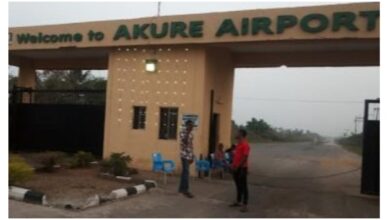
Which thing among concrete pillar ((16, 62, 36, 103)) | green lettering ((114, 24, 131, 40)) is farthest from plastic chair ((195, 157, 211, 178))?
concrete pillar ((16, 62, 36, 103))

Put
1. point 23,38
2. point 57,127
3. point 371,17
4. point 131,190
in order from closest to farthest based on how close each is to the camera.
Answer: point 131,190 < point 371,17 < point 23,38 < point 57,127

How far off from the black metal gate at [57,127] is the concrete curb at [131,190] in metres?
5.48

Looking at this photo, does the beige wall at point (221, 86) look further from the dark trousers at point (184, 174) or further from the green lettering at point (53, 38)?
the green lettering at point (53, 38)

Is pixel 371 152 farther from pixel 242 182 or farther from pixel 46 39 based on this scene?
pixel 46 39

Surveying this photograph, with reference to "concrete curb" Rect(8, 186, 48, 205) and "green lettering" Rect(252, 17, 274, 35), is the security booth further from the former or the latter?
"concrete curb" Rect(8, 186, 48, 205)

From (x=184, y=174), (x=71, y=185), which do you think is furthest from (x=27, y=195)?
(x=184, y=174)

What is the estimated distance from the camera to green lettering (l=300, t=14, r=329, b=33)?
10.9m

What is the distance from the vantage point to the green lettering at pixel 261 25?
37.5 ft

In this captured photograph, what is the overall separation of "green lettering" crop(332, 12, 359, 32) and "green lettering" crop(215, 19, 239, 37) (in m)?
2.28

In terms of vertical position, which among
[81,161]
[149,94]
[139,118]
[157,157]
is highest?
[149,94]

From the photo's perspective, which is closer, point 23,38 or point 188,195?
point 188,195

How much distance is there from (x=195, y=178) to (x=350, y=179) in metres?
5.32

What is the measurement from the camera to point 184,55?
12.9m

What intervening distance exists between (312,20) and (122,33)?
5.06 metres
